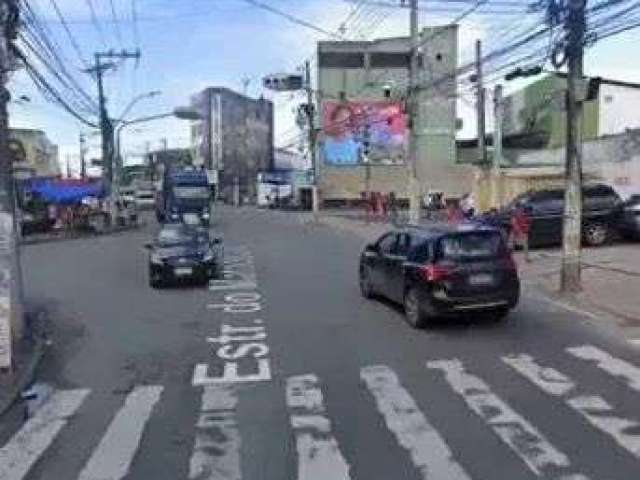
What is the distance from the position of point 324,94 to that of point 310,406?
90.4 m

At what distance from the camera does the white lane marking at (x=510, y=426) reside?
9906 mm

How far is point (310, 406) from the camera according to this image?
13156 mm

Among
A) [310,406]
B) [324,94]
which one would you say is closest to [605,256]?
[310,406]

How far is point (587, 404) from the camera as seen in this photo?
12.7m

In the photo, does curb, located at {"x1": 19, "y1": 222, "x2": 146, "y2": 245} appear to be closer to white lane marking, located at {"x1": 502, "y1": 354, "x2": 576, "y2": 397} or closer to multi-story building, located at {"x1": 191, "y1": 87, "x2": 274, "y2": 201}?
white lane marking, located at {"x1": 502, "y1": 354, "x2": 576, "y2": 397}

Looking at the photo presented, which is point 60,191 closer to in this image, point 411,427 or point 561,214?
point 561,214

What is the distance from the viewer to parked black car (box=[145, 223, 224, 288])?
2862cm

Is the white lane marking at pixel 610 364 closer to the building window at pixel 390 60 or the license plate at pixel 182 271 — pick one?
the license plate at pixel 182 271

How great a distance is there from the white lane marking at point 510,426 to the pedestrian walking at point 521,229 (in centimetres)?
1663

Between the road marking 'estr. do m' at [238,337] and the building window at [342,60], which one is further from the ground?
the building window at [342,60]

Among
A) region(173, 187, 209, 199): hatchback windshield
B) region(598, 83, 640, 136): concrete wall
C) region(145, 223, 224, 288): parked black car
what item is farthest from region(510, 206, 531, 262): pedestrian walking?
region(598, 83, 640, 136): concrete wall

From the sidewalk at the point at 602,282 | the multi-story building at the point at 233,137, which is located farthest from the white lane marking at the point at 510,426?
the multi-story building at the point at 233,137

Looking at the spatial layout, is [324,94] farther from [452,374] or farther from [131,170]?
[452,374]

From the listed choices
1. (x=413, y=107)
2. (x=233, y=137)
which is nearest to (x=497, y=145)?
(x=413, y=107)
